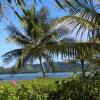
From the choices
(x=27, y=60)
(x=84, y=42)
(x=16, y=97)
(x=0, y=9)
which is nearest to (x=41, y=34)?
(x=27, y=60)

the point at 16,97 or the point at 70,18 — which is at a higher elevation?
the point at 70,18

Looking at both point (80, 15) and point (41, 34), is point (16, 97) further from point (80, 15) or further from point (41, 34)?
point (41, 34)

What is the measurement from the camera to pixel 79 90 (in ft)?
21.2

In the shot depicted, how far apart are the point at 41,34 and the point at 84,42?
23.0 metres

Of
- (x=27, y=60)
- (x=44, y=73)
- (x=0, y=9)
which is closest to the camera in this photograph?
(x=0, y=9)

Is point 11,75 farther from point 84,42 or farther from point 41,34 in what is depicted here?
point 84,42

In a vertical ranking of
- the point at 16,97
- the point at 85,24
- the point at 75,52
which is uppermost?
the point at 85,24

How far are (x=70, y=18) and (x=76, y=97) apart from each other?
162 inches

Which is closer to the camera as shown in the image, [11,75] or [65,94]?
[65,94]

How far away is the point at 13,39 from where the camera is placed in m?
34.0

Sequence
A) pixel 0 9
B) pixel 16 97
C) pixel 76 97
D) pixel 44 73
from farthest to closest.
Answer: pixel 44 73 < pixel 16 97 < pixel 76 97 < pixel 0 9

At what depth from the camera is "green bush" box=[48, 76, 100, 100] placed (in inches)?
251

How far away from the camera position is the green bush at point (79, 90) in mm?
6379

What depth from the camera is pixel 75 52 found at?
10.3 meters
